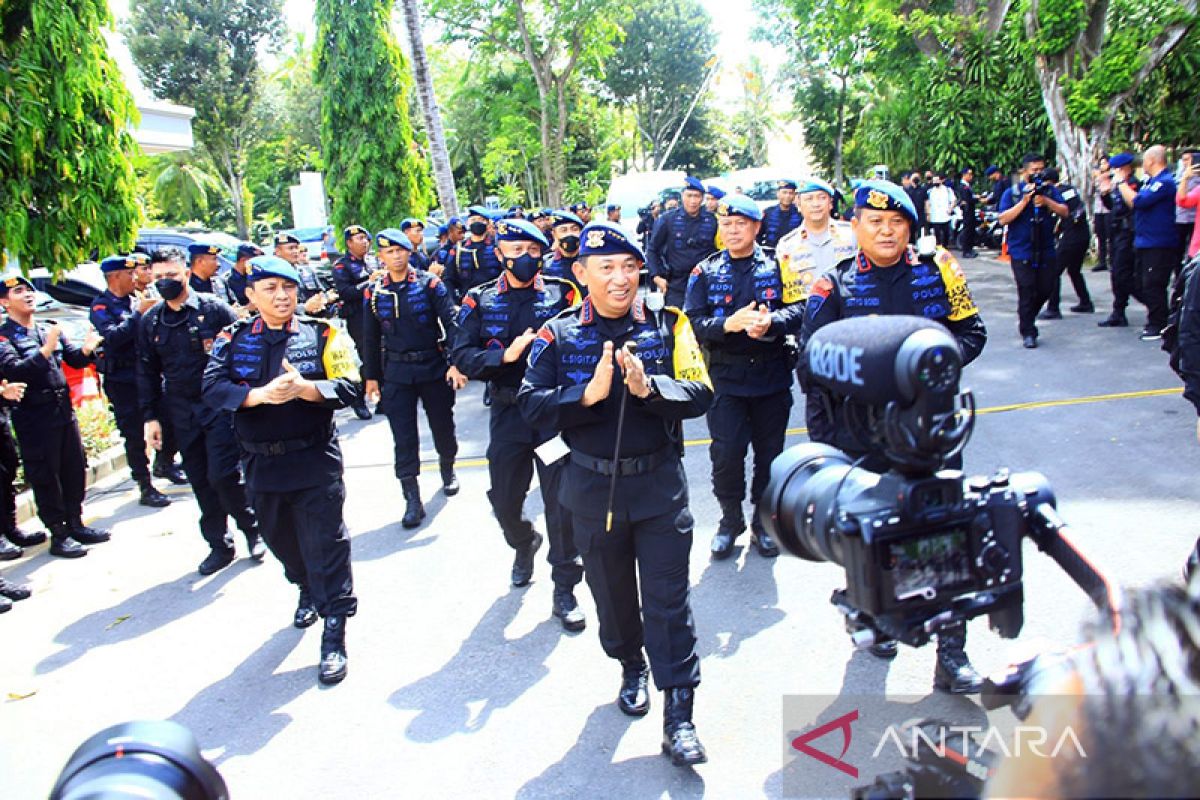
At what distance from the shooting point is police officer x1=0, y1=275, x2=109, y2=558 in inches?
255

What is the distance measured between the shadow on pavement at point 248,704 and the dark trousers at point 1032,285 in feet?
26.9

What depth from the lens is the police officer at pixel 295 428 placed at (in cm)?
460

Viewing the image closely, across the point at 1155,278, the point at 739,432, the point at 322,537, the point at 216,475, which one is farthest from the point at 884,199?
the point at 1155,278

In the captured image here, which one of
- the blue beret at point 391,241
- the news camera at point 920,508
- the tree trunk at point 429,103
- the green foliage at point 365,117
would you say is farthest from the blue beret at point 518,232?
the green foliage at point 365,117

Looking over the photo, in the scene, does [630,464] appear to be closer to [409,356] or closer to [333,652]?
[333,652]

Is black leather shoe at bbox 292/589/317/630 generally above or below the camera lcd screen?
below

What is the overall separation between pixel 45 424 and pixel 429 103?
32.2 feet

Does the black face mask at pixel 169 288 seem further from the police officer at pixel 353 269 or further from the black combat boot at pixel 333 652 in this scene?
the police officer at pixel 353 269

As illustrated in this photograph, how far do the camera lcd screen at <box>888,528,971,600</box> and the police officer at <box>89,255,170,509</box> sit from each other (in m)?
7.26

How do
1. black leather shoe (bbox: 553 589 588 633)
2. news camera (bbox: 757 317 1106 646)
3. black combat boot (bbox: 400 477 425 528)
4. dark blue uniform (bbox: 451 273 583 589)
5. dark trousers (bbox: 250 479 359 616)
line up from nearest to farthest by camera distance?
1. news camera (bbox: 757 317 1106 646)
2. dark trousers (bbox: 250 479 359 616)
3. black leather shoe (bbox: 553 589 588 633)
4. dark blue uniform (bbox: 451 273 583 589)
5. black combat boot (bbox: 400 477 425 528)

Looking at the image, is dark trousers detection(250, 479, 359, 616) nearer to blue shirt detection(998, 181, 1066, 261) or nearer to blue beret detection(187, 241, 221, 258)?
blue beret detection(187, 241, 221, 258)

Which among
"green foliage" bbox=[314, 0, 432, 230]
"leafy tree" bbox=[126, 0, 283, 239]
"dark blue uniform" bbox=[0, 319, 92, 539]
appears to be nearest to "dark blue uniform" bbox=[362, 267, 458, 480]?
"dark blue uniform" bbox=[0, 319, 92, 539]

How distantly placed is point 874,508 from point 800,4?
76.0ft

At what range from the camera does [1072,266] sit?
10.8 metres
